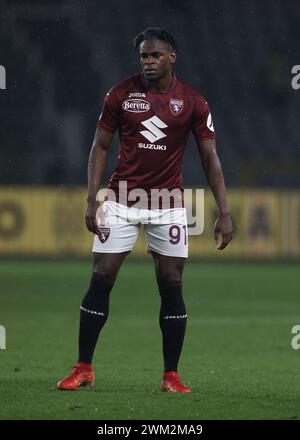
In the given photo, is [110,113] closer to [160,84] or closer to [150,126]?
[150,126]

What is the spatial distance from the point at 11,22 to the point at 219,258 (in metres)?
7.25

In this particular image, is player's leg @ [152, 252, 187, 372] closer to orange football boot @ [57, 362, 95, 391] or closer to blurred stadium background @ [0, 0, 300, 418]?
orange football boot @ [57, 362, 95, 391]

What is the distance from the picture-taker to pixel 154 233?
22.9ft

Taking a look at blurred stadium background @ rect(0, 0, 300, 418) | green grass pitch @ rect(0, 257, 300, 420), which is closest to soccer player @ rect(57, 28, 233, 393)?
green grass pitch @ rect(0, 257, 300, 420)

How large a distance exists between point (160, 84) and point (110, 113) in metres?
0.36

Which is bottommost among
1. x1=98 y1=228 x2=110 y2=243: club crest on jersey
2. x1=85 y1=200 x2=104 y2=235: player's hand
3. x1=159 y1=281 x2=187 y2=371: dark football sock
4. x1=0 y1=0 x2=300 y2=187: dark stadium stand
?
x1=159 y1=281 x2=187 y2=371: dark football sock

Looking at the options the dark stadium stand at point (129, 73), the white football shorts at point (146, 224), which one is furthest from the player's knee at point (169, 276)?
the dark stadium stand at point (129, 73)

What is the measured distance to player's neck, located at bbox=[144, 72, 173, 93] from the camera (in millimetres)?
6914

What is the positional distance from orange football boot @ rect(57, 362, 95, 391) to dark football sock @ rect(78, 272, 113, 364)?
0.05 metres

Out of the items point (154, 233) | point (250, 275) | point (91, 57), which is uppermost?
point (91, 57)

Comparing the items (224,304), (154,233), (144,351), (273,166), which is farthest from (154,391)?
(273,166)

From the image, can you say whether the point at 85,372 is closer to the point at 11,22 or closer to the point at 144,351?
the point at 144,351

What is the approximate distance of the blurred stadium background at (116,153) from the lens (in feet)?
45.7

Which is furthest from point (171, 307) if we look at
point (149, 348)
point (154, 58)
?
point (149, 348)
